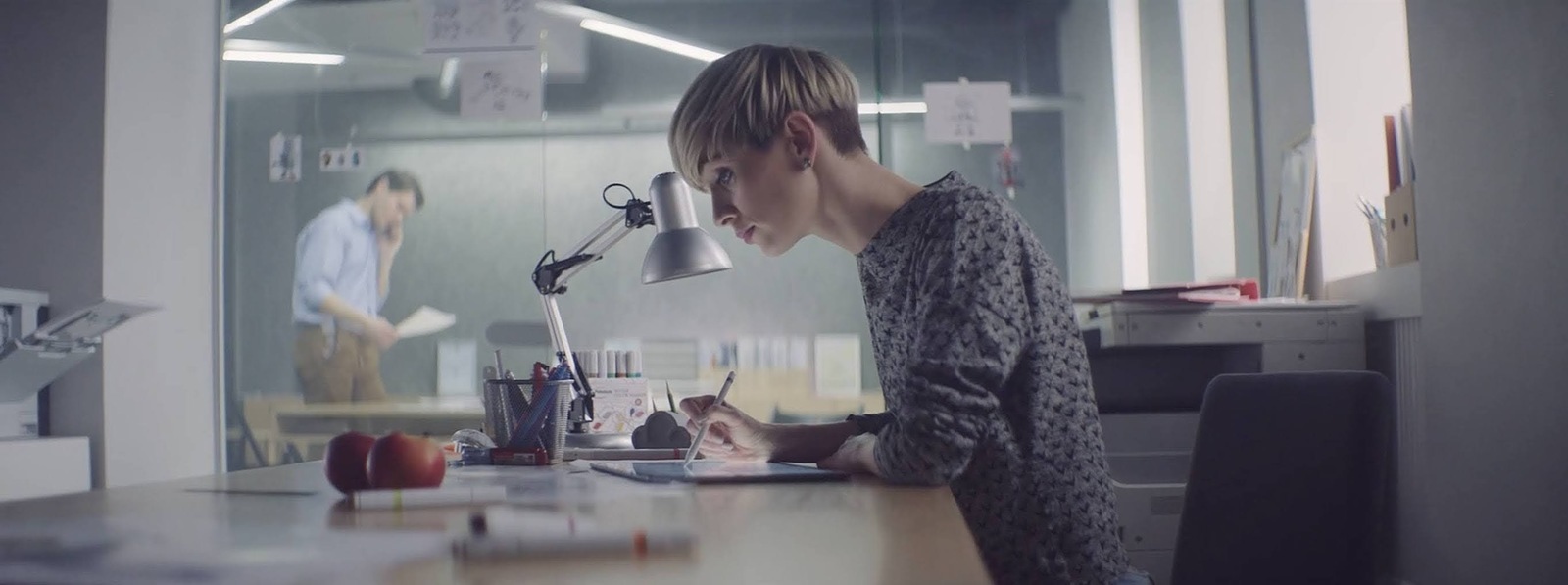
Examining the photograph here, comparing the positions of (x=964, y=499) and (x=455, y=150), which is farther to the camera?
(x=455, y=150)

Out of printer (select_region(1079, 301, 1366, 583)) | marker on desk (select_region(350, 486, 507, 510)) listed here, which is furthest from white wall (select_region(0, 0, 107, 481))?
printer (select_region(1079, 301, 1366, 583))

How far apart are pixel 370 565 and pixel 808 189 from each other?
0.83 metres

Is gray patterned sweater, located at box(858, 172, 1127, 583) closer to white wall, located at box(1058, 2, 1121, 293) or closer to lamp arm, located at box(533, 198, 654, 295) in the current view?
lamp arm, located at box(533, 198, 654, 295)

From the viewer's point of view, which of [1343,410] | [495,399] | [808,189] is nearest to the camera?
[1343,410]

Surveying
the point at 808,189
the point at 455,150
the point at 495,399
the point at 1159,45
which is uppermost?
the point at 1159,45

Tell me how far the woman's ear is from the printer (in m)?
1.30

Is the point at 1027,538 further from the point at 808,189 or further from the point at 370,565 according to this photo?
the point at 370,565

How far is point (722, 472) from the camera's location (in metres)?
1.34

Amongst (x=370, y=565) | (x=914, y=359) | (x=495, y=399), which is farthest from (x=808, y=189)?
(x=370, y=565)

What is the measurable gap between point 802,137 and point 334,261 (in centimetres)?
245

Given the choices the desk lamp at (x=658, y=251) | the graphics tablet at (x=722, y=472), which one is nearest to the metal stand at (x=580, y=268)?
the desk lamp at (x=658, y=251)

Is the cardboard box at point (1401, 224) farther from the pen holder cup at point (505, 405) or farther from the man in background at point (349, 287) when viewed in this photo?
the man in background at point (349, 287)

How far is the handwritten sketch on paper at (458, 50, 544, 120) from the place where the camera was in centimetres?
348

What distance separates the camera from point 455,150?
3.53 metres
